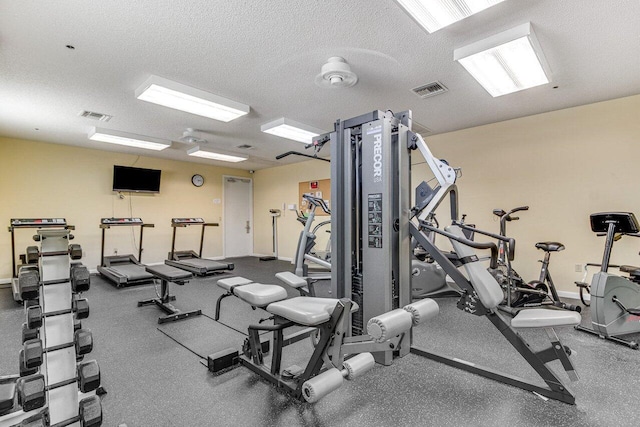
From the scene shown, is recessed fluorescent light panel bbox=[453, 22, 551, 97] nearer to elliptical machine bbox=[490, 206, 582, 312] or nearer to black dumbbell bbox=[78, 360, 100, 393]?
elliptical machine bbox=[490, 206, 582, 312]

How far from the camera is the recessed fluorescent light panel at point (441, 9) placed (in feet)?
6.24

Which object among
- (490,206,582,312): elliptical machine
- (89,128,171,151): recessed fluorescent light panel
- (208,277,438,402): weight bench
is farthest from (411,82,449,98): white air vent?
(89,128,171,151): recessed fluorescent light panel

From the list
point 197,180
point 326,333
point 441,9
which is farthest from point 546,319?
point 197,180

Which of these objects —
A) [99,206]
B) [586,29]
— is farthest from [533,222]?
[99,206]

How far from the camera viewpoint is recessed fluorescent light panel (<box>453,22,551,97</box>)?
231cm

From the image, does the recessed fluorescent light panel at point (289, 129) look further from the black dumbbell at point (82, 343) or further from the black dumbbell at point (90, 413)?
the black dumbbell at point (90, 413)

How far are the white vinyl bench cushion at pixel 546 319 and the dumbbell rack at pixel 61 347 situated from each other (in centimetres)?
216

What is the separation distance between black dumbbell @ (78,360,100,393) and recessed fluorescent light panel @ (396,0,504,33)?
2451 mm

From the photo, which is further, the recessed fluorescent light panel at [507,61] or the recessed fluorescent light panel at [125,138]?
the recessed fluorescent light panel at [125,138]

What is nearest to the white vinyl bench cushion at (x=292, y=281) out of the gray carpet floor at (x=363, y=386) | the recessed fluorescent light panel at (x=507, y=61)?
the gray carpet floor at (x=363, y=386)

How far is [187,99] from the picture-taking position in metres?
3.33

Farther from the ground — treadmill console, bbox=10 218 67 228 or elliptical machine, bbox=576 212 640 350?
treadmill console, bbox=10 218 67 228

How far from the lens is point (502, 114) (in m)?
4.21

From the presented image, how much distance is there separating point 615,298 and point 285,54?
12.2 feet
